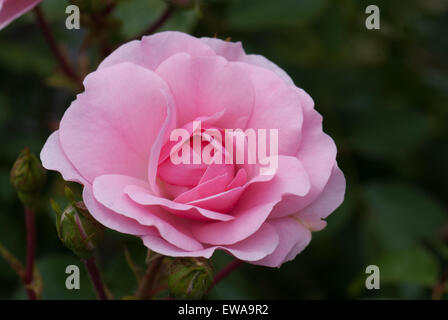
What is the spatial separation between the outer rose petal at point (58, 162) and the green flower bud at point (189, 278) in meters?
0.19

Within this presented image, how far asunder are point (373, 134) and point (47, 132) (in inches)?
39.4

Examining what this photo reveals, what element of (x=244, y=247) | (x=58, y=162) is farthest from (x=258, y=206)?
(x=58, y=162)

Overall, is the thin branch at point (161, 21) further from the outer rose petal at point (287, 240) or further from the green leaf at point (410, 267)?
the green leaf at point (410, 267)

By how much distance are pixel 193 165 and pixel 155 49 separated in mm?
202

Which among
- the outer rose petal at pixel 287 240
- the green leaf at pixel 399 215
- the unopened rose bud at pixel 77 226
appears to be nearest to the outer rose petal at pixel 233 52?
the outer rose petal at pixel 287 240

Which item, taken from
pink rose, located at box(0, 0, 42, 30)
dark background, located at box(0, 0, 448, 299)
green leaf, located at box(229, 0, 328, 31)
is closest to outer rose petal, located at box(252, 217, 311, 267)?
dark background, located at box(0, 0, 448, 299)

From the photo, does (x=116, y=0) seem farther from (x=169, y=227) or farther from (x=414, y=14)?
(x=414, y=14)

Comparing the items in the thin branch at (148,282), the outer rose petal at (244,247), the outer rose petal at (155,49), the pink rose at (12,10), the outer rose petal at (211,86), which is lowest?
the thin branch at (148,282)

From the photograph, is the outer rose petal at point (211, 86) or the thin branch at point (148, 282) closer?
the outer rose petal at point (211, 86)

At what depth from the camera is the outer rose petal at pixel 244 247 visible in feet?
2.70

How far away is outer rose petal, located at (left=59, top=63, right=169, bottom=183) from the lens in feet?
2.93

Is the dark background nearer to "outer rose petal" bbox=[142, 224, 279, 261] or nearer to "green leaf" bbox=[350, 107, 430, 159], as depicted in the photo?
"green leaf" bbox=[350, 107, 430, 159]

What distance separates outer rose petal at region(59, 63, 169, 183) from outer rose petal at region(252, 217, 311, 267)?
0.78ft

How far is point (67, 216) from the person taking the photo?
91cm
